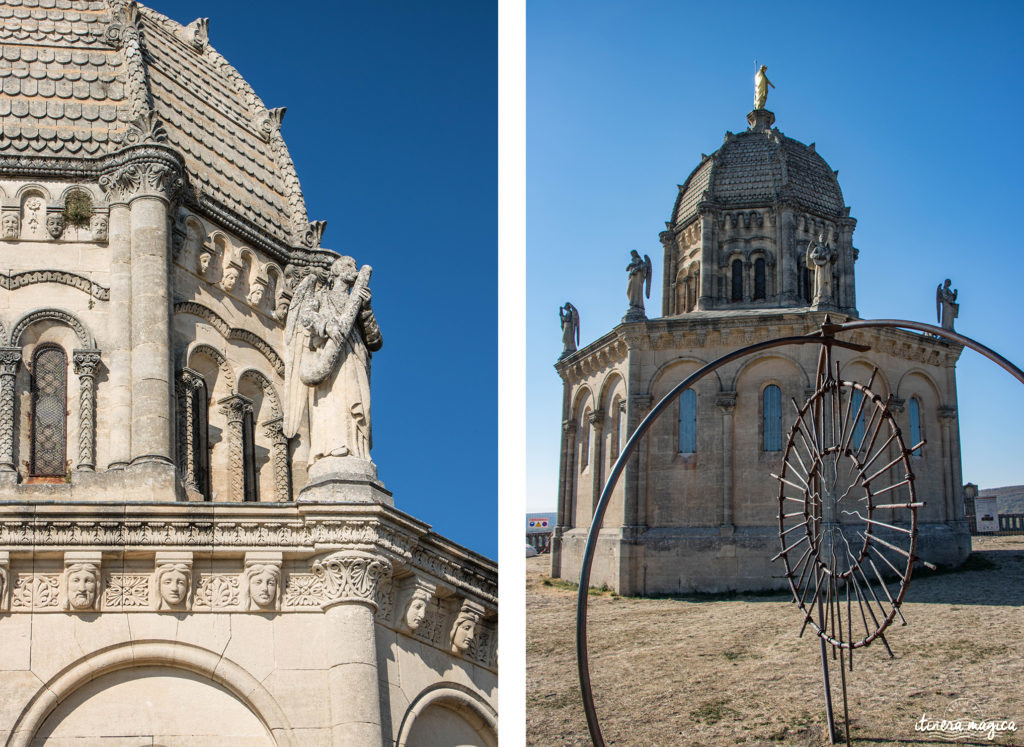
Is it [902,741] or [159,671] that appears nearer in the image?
[159,671]

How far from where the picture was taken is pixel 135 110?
17.1 metres

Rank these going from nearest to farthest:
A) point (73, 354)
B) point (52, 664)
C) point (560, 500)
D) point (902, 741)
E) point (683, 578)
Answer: point (52, 664), point (73, 354), point (902, 741), point (683, 578), point (560, 500)

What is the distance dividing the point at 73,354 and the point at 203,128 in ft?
17.2

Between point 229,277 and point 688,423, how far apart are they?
18.3m

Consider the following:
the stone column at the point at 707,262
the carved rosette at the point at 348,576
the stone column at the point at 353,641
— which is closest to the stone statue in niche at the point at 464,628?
the stone column at the point at 353,641

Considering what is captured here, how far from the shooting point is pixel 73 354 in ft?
50.1

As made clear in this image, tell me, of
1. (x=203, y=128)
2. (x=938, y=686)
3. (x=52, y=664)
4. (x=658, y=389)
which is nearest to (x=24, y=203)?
(x=203, y=128)

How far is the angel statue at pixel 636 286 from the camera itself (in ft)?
111

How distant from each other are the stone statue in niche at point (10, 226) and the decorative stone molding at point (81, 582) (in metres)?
6.55

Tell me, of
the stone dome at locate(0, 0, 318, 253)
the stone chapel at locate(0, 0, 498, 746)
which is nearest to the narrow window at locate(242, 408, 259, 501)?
the stone chapel at locate(0, 0, 498, 746)

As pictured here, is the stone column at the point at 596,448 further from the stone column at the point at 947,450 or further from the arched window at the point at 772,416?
the stone column at the point at 947,450

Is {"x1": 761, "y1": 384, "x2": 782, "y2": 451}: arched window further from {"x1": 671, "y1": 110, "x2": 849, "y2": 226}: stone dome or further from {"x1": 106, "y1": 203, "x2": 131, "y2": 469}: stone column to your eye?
{"x1": 106, "y1": 203, "x2": 131, "y2": 469}: stone column

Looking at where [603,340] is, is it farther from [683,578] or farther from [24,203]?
[24,203]

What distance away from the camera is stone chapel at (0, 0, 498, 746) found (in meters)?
10.7
